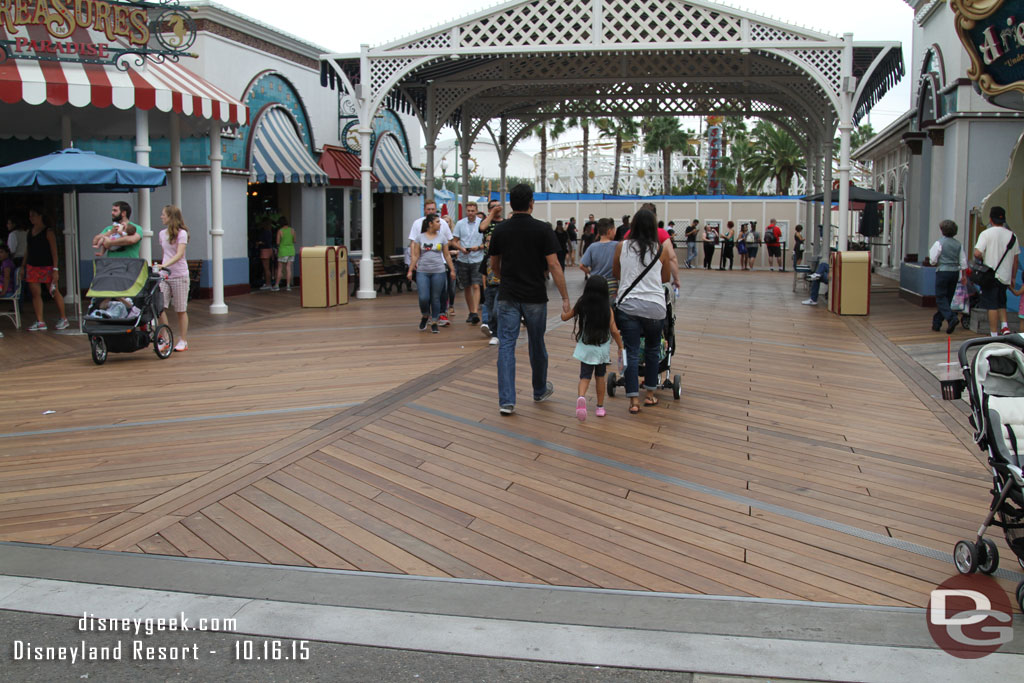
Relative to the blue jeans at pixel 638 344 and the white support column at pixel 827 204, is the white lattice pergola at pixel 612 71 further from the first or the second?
the blue jeans at pixel 638 344

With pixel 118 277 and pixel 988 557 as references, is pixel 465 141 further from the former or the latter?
pixel 988 557

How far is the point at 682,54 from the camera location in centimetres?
1847

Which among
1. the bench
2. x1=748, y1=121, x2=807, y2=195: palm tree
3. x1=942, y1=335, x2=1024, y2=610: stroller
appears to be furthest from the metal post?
x1=748, y1=121, x2=807, y2=195: palm tree

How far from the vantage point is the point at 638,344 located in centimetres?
745

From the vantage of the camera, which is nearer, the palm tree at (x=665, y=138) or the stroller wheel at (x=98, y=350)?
the stroller wheel at (x=98, y=350)

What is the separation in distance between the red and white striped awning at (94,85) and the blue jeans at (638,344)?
7948 millimetres

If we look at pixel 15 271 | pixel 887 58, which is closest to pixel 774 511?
pixel 15 271

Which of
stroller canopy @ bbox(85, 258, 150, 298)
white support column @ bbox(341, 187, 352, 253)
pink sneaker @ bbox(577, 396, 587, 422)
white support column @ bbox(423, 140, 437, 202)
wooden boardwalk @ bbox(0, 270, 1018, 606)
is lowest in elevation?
wooden boardwalk @ bbox(0, 270, 1018, 606)

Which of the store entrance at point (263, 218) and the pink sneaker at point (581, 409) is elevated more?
the store entrance at point (263, 218)

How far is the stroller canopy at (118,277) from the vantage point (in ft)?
32.1

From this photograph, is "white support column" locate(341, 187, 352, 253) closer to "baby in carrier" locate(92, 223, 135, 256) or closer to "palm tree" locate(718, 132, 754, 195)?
Result: "baby in carrier" locate(92, 223, 135, 256)

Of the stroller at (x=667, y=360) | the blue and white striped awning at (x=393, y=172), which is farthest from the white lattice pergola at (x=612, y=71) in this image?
the stroller at (x=667, y=360)

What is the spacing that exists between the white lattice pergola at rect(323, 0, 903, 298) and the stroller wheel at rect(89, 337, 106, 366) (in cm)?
761

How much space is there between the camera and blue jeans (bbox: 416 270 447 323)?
11797 millimetres
